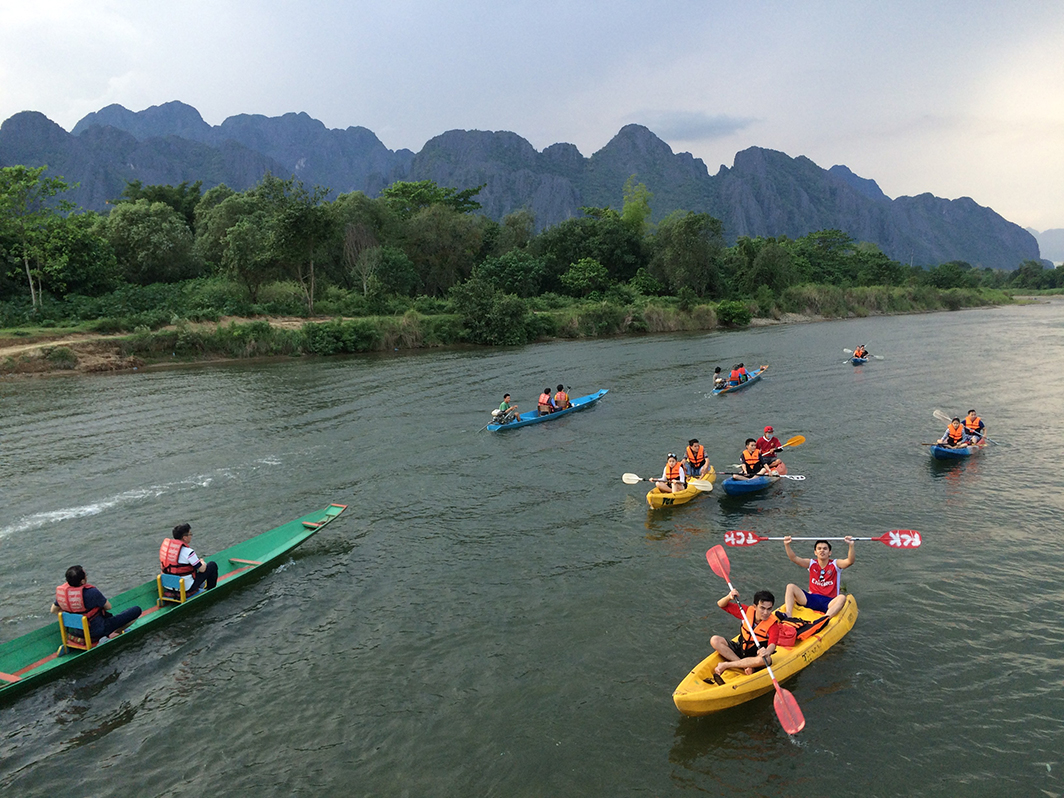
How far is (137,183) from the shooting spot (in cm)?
7112

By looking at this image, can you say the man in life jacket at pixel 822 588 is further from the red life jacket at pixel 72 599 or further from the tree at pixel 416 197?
the tree at pixel 416 197

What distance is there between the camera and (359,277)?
57844 millimetres

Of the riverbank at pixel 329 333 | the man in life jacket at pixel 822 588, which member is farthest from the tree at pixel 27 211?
the man in life jacket at pixel 822 588

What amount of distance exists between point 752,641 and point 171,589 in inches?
392

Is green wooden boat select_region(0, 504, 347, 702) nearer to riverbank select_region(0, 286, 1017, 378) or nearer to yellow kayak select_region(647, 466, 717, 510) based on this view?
yellow kayak select_region(647, 466, 717, 510)

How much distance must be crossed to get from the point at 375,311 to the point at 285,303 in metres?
6.60

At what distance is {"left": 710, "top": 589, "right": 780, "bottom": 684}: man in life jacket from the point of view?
9539mm

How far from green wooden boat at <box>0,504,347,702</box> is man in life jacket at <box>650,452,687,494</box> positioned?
7.99 meters

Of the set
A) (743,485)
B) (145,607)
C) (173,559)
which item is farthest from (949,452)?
(145,607)

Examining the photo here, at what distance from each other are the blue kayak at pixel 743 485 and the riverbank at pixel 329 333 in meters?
34.6

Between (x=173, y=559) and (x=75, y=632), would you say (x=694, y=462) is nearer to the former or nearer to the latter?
(x=173, y=559)

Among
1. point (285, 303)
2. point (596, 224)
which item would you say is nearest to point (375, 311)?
point (285, 303)

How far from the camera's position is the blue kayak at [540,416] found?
25031 millimetres

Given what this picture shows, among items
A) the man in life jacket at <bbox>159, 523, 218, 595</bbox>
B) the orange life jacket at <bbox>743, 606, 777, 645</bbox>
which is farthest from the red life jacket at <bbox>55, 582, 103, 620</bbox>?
the orange life jacket at <bbox>743, 606, 777, 645</bbox>
